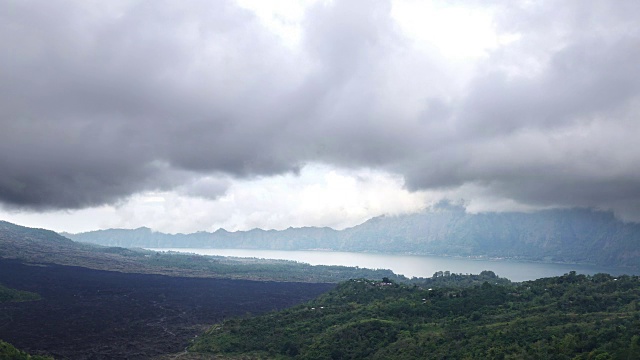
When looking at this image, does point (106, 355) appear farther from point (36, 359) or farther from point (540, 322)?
point (540, 322)

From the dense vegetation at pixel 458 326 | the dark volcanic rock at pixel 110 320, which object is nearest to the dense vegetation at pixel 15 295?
the dark volcanic rock at pixel 110 320

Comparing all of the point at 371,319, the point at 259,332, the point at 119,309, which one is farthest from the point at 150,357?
the point at 119,309

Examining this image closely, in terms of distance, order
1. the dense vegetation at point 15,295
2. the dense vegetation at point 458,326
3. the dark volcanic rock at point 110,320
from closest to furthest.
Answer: the dense vegetation at point 458,326, the dark volcanic rock at point 110,320, the dense vegetation at point 15,295

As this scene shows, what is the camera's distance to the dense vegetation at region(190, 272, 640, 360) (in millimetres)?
76625

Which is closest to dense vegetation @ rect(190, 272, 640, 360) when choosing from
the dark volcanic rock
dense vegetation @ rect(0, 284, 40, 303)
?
the dark volcanic rock

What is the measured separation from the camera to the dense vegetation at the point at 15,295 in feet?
556

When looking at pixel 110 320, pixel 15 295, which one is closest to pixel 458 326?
pixel 110 320

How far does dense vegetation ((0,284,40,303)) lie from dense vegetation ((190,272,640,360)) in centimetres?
8441

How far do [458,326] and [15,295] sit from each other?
6073 inches

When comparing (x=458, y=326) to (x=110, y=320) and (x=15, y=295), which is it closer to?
(x=110, y=320)

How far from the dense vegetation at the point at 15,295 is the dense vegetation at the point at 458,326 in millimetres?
84412

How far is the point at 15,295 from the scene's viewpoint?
173 m

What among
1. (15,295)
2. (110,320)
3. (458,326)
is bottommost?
(110,320)

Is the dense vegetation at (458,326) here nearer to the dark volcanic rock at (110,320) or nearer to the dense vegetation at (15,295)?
the dark volcanic rock at (110,320)
